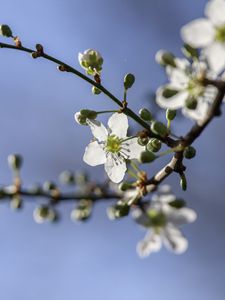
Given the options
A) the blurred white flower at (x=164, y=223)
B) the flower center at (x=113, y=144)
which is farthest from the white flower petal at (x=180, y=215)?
the flower center at (x=113, y=144)

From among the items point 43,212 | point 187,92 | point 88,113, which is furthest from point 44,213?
point 187,92

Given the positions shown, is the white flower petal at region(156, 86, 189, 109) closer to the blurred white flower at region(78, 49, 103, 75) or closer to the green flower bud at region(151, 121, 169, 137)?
the green flower bud at region(151, 121, 169, 137)

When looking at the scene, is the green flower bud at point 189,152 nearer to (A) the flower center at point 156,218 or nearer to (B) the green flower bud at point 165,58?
(A) the flower center at point 156,218

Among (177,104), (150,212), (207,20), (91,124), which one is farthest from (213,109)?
(91,124)

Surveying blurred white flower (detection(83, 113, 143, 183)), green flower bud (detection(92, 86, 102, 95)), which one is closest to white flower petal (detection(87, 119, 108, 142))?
blurred white flower (detection(83, 113, 143, 183))

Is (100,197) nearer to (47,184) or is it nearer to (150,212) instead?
(47,184)

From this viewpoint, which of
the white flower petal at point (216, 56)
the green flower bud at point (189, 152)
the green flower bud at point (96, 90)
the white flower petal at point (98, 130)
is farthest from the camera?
the white flower petal at point (98, 130)
